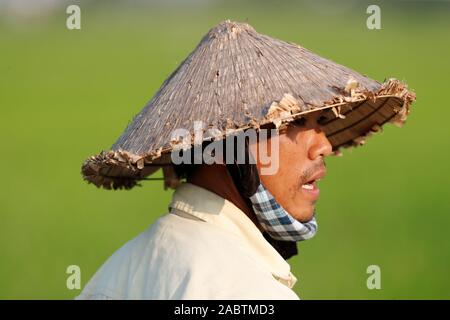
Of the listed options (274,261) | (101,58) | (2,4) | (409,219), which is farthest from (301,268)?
(2,4)

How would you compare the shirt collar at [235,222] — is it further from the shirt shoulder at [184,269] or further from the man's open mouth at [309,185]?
the man's open mouth at [309,185]

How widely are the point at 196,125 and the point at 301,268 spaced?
4.46m

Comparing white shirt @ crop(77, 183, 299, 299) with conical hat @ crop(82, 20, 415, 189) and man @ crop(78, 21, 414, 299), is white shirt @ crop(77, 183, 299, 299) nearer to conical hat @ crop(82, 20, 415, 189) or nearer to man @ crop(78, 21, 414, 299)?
man @ crop(78, 21, 414, 299)

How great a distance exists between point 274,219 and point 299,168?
0.58 feet

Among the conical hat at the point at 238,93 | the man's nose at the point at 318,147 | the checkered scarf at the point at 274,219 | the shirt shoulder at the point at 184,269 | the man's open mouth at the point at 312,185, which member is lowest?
the shirt shoulder at the point at 184,269

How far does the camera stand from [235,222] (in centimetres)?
312

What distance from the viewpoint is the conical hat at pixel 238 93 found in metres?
3.02

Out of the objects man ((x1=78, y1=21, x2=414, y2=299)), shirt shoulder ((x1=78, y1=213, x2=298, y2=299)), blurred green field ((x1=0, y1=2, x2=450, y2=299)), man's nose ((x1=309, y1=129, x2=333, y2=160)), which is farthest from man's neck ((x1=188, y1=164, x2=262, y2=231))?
blurred green field ((x1=0, y1=2, x2=450, y2=299))

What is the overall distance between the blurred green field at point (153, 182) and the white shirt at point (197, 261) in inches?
139

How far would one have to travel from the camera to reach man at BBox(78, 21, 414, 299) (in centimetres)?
294

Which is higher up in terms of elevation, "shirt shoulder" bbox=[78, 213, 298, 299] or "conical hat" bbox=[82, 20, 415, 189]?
"conical hat" bbox=[82, 20, 415, 189]

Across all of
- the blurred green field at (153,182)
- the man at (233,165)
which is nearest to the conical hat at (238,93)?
the man at (233,165)

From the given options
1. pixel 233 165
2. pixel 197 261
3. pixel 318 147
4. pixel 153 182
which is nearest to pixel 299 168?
pixel 318 147

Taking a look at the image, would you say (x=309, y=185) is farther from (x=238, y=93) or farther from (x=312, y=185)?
(x=238, y=93)
